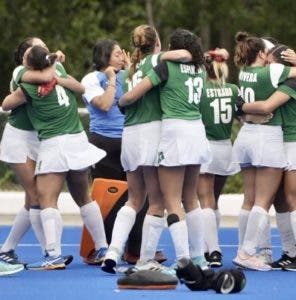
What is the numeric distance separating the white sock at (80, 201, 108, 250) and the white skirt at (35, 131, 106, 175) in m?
0.54

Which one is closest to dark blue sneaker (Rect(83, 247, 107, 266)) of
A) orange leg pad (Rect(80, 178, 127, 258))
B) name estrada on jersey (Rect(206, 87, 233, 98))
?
orange leg pad (Rect(80, 178, 127, 258))

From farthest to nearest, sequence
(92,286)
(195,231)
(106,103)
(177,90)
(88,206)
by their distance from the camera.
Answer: (106,103) → (88,206) → (195,231) → (177,90) → (92,286)

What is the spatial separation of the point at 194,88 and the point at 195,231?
3.92ft

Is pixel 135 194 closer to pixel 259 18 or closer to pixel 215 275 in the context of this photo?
pixel 215 275

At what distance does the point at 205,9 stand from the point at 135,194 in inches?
753

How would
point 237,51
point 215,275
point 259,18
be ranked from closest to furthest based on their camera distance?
point 215,275 < point 237,51 < point 259,18

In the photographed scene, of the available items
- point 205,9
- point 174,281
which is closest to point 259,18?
point 205,9

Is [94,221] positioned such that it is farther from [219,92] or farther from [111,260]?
[219,92]

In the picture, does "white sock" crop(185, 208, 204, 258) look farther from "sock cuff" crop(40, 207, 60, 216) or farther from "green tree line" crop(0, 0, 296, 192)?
"green tree line" crop(0, 0, 296, 192)

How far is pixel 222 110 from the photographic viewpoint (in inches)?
606

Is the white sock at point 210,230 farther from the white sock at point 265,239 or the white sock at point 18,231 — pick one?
the white sock at point 18,231

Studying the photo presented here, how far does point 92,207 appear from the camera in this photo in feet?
50.1

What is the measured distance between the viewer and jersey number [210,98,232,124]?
15.4 metres

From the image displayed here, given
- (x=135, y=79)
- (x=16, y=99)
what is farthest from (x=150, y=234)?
(x=16, y=99)
